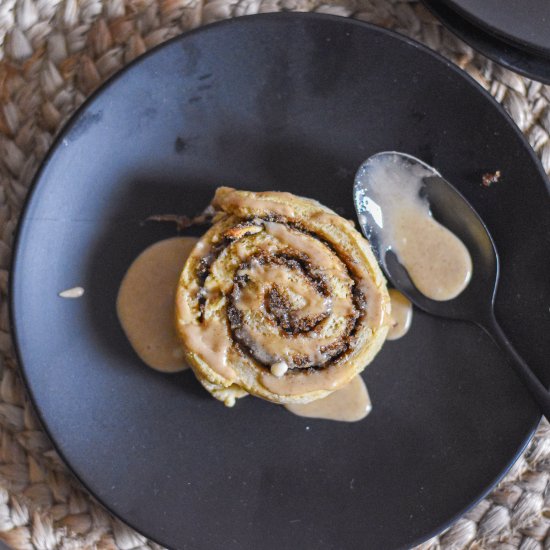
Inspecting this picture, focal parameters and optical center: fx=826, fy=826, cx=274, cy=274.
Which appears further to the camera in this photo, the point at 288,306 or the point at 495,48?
the point at 495,48

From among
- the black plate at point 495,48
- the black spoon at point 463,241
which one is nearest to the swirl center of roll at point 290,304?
the black spoon at point 463,241

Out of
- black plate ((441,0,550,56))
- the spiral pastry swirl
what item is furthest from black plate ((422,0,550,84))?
the spiral pastry swirl

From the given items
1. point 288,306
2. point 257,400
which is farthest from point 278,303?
point 257,400

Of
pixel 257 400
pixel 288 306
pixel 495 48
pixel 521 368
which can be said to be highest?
pixel 495 48

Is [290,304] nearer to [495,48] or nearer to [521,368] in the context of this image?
[521,368]

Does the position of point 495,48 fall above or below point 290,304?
above

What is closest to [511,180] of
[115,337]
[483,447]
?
[483,447]

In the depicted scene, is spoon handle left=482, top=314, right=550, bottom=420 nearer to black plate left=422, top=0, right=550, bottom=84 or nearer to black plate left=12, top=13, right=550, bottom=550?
black plate left=12, top=13, right=550, bottom=550
